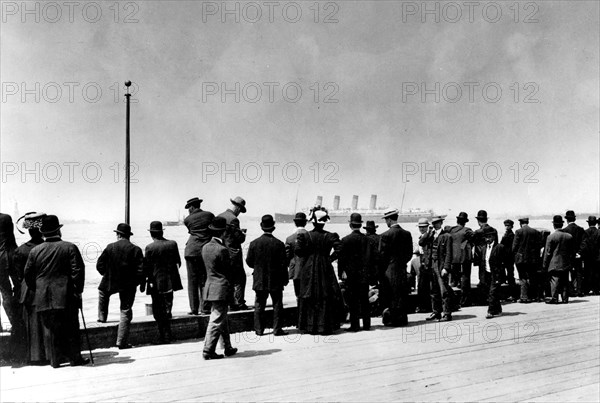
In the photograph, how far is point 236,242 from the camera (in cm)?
808

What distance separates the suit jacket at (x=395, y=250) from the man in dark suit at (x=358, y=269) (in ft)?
1.04

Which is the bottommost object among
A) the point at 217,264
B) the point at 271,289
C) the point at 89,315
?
the point at 89,315

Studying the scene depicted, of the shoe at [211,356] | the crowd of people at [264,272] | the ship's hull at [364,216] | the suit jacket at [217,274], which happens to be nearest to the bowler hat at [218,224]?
the crowd of people at [264,272]

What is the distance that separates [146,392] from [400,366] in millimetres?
2698

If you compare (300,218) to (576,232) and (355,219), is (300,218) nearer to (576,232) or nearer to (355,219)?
(355,219)

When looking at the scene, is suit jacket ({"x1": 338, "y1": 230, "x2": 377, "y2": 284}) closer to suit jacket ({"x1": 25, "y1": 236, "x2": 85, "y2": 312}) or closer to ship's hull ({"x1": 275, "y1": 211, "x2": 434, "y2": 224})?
suit jacket ({"x1": 25, "y1": 236, "x2": 85, "y2": 312})

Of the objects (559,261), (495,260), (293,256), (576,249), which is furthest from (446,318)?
(576,249)

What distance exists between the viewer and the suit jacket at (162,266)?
7488 millimetres

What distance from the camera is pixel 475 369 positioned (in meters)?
5.93

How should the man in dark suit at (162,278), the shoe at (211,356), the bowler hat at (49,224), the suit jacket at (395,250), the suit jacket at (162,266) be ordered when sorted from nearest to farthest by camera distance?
the bowler hat at (49,224), the shoe at (211,356), the man in dark suit at (162,278), the suit jacket at (162,266), the suit jacket at (395,250)

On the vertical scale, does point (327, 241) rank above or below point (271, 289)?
above

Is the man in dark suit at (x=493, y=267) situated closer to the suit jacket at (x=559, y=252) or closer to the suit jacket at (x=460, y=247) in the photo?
the suit jacket at (x=460, y=247)

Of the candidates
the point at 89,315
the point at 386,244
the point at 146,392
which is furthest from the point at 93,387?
the point at 89,315

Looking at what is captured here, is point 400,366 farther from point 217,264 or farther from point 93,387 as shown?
point 93,387
